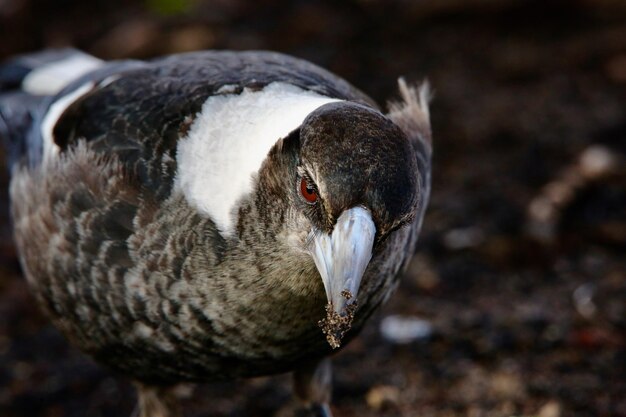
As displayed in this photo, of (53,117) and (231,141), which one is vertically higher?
(231,141)

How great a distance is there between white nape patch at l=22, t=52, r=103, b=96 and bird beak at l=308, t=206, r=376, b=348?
1863 millimetres

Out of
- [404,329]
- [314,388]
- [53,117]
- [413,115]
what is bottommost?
[404,329]

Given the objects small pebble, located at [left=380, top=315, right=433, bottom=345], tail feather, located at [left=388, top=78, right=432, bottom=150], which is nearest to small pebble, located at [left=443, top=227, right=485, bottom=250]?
small pebble, located at [left=380, top=315, right=433, bottom=345]

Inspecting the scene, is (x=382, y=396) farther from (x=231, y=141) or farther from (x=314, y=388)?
(x=231, y=141)

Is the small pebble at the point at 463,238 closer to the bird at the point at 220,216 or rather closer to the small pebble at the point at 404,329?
the small pebble at the point at 404,329

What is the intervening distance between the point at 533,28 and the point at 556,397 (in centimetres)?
282

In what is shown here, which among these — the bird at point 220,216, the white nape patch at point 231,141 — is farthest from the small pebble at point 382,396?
the white nape patch at point 231,141

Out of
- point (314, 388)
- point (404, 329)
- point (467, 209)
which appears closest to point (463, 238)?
point (467, 209)

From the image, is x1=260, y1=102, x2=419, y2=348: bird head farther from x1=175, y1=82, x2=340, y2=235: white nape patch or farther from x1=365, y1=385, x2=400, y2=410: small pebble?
x1=365, y1=385, x2=400, y2=410: small pebble

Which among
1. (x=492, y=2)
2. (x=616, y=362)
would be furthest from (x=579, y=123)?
(x=616, y=362)

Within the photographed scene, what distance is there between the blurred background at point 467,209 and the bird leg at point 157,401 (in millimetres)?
359

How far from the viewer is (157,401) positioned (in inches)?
123

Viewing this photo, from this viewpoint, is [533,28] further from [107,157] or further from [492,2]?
[107,157]

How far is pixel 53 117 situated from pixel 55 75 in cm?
62
